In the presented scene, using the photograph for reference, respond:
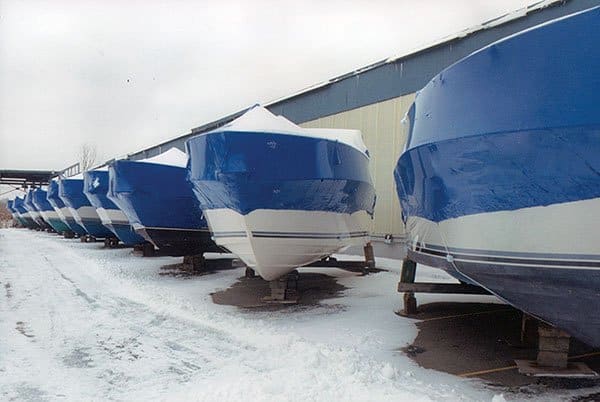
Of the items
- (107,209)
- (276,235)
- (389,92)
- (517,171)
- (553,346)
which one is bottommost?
(553,346)

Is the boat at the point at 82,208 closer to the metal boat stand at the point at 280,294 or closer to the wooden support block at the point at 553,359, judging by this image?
the metal boat stand at the point at 280,294

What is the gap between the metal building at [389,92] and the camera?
745 cm

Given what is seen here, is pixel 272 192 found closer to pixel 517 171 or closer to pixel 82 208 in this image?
pixel 517 171

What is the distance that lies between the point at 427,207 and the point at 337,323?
158 cm

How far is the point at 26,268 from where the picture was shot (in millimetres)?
8914

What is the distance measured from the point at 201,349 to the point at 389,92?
23.1ft

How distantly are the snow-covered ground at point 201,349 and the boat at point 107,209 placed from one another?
442cm

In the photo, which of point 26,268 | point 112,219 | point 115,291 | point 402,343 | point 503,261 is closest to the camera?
point 503,261

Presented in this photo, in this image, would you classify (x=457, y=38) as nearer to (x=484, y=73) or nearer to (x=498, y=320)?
(x=498, y=320)

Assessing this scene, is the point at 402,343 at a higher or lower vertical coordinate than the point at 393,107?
lower

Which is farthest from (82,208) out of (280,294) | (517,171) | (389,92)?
(517,171)

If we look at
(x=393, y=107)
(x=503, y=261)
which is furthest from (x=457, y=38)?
(x=503, y=261)

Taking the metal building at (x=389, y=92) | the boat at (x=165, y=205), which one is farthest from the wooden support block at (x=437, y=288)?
the metal building at (x=389, y=92)

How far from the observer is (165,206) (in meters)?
7.81
